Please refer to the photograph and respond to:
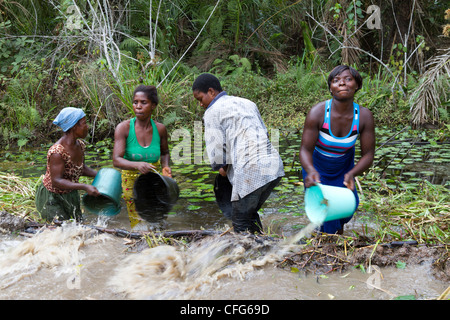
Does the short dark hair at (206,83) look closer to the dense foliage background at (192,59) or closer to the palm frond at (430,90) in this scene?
the dense foliage background at (192,59)

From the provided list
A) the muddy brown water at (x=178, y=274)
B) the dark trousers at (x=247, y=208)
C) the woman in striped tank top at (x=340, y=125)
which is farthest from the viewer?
the dark trousers at (x=247, y=208)

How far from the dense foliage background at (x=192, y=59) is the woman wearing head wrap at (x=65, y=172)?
4.02m

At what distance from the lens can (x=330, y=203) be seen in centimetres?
275

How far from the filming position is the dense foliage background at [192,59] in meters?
8.01

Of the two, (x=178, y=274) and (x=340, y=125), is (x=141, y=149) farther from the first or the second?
(x=340, y=125)

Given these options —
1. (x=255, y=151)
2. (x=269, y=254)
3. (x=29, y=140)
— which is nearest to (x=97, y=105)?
(x=29, y=140)

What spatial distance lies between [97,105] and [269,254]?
6027 millimetres

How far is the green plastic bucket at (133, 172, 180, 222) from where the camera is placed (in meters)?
3.52

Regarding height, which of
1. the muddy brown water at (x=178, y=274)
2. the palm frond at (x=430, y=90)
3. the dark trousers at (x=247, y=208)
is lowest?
the muddy brown water at (x=178, y=274)

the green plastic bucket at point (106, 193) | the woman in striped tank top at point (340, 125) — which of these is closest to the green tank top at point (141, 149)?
the green plastic bucket at point (106, 193)

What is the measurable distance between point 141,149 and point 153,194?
43 cm

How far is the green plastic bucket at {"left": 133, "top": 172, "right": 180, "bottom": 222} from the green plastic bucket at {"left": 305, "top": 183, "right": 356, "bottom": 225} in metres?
1.14

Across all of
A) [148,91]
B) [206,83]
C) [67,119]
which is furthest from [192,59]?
[206,83]
